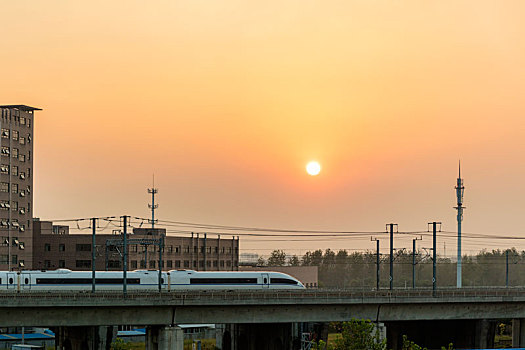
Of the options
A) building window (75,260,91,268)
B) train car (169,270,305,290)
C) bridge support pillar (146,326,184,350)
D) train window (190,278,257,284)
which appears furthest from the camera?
building window (75,260,91,268)

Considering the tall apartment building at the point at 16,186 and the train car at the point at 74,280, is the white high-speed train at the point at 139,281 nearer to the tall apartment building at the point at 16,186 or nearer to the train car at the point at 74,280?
the train car at the point at 74,280

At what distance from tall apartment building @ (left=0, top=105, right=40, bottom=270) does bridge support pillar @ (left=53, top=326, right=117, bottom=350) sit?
212ft

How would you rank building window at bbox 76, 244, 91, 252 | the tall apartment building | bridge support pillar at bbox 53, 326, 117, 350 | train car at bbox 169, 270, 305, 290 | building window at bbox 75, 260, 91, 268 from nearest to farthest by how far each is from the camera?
bridge support pillar at bbox 53, 326, 117, 350 → train car at bbox 169, 270, 305, 290 → the tall apartment building → building window at bbox 75, 260, 91, 268 → building window at bbox 76, 244, 91, 252

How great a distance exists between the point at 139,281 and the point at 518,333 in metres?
47.2

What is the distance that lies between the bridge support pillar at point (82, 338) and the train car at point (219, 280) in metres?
11.5

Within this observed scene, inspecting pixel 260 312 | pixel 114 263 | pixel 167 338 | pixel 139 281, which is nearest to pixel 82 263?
pixel 114 263

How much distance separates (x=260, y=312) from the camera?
8688 cm

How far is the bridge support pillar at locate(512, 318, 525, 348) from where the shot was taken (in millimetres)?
101500

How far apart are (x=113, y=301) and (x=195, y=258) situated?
329ft

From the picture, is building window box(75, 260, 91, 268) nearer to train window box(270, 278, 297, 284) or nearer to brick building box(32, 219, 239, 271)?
brick building box(32, 219, 239, 271)

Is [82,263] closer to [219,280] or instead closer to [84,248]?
[84,248]

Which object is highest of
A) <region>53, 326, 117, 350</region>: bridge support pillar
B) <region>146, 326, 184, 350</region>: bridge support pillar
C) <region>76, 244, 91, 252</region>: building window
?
<region>76, 244, 91, 252</region>: building window

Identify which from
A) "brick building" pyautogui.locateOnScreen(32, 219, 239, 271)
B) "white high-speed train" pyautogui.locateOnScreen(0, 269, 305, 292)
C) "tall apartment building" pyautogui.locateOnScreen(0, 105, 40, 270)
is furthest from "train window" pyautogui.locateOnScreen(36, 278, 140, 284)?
"tall apartment building" pyautogui.locateOnScreen(0, 105, 40, 270)

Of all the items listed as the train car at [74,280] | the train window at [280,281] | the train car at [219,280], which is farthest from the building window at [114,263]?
the train window at [280,281]
